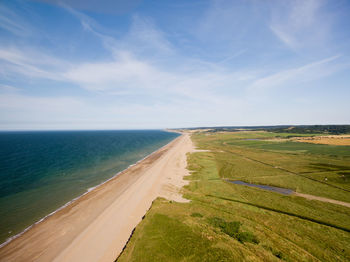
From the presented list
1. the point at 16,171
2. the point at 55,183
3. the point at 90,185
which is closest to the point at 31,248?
the point at 90,185

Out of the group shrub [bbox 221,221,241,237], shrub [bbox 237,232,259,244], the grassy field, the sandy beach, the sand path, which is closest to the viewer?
the grassy field

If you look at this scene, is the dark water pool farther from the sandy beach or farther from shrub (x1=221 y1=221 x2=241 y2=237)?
shrub (x1=221 y1=221 x2=241 y2=237)

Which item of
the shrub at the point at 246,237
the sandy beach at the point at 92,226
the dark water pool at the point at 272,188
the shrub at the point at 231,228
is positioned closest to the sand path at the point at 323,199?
the dark water pool at the point at 272,188

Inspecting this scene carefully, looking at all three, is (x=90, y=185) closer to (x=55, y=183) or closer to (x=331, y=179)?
(x=55, y=183)

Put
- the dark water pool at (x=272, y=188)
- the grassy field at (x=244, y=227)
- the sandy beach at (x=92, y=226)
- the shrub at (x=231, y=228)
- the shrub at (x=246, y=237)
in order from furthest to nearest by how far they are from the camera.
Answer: the dark water pool at (x=272, y=188), the shrub at (x=231, y=228), the sandy beach at (x=92, y=226), the shrub at (x=246, y=237), the grassy field at (x=244, y=227)

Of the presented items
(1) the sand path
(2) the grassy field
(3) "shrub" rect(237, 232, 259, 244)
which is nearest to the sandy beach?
(2) the grassy field

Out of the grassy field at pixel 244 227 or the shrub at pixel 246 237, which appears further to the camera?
the shrub at pixel 246 237

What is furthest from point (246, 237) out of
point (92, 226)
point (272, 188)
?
point (272, 188)

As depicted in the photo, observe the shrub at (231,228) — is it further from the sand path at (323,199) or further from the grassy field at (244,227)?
the sand path at (323,199)

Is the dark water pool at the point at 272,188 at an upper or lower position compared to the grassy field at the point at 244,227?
lower

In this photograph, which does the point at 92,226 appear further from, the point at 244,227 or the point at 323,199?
the point at 323,199
